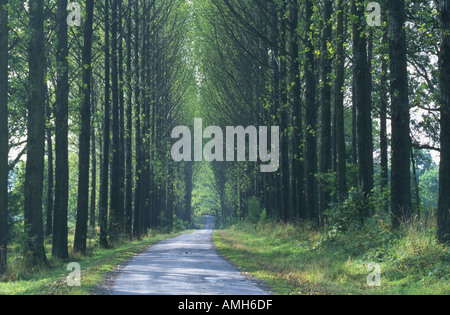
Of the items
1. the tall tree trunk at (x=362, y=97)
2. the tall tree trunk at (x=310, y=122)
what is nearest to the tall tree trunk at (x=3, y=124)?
the tall tree trunk at (x=362, y=97)

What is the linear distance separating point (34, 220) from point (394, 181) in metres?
10.4

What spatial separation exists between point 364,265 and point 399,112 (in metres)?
3.84

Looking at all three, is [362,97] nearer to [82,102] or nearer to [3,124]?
[82,102]

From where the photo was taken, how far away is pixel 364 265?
13.2 metres

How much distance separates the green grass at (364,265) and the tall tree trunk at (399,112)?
0.79 meters

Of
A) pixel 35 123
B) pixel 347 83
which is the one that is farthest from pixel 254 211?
pixel 35 123

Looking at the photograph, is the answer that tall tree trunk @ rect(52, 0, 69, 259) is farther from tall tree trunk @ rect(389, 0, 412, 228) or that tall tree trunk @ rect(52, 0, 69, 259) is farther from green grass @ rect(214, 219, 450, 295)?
tall tree trunk @ rect(389, 0, 412, 228)

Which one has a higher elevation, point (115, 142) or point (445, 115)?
point (115, 142)

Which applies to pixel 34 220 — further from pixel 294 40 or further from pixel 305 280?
pixel 294 40

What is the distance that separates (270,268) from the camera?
14836mm

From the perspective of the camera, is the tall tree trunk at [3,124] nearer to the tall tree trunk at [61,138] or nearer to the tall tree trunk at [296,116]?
the tall tree trunk at [61,138]

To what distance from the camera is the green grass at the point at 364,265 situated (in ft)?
34.2

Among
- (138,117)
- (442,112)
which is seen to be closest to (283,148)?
(138,117)

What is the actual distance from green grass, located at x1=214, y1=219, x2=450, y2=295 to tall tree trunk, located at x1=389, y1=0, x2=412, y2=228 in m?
0.79
